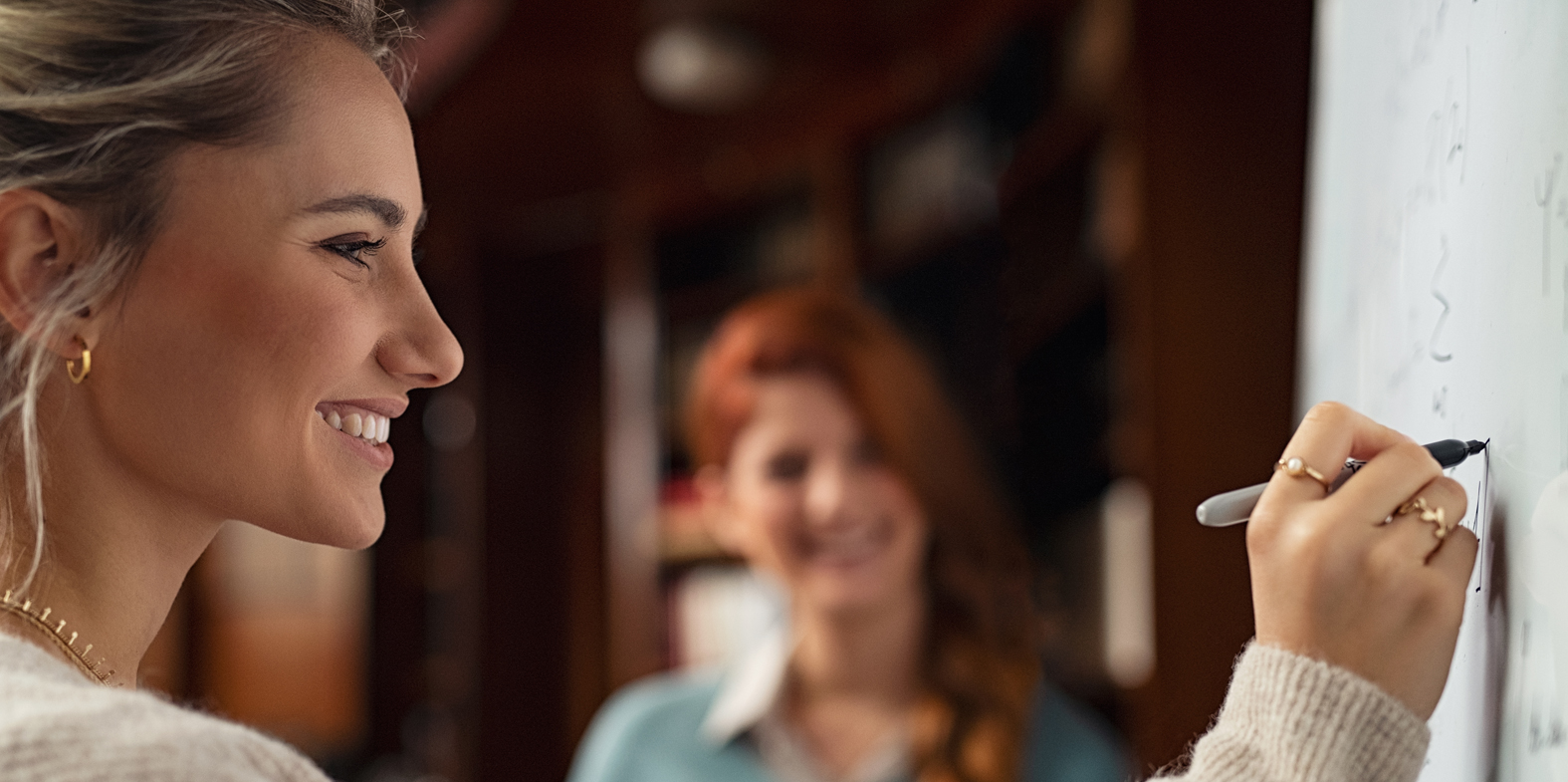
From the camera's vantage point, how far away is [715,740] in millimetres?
1963

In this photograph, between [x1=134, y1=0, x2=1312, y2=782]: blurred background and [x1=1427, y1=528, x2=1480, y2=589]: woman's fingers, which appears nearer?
[x1=1427, y1=528, x2=1480, y2=589]: woman's fingers

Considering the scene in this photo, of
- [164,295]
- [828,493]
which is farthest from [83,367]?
[828,493]

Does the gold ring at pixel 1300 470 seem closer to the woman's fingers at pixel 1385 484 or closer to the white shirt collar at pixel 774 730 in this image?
the woman's fingers at pixel 1385 484

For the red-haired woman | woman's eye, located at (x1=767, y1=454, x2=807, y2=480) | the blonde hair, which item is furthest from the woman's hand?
woman's eye, located at (x1=767, y1=454, x2=807, y2=480)

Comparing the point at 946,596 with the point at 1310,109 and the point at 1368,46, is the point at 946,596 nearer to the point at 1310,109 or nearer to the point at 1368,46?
the point at 1310,109

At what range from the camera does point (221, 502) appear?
0.76m

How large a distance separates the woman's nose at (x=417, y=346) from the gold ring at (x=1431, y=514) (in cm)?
56

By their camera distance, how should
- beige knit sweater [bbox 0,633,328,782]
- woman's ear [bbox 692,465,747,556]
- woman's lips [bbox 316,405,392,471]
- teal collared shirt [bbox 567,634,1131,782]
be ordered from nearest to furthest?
beige knit sweater [bbox 0,633,328,782]
woman's lips [bbox 316,405,392,471]
teal collared shirt [bbox 567,634,1131,782]
woman's ear [bbox 692,465,747,556]

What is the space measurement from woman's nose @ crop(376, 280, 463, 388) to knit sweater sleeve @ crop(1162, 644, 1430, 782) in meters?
0.51

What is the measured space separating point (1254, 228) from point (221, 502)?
45.4 inches

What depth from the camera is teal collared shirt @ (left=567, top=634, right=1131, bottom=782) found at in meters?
1.79

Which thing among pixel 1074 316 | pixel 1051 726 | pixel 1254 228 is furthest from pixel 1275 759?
pixel 1074 316

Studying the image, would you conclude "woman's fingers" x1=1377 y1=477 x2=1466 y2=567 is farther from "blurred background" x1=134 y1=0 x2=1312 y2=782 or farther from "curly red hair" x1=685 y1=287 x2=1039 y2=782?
"curly red hair" x1=685 y1=287 x2=1039 y2=782

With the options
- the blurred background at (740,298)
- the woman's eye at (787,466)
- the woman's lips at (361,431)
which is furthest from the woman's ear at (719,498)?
the woman's lips at (361,431)
